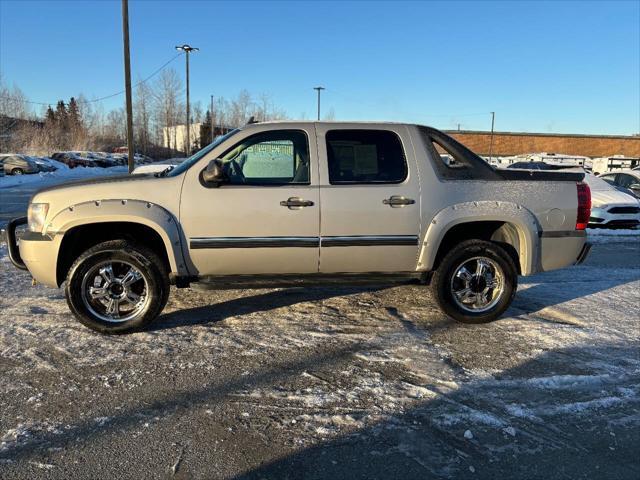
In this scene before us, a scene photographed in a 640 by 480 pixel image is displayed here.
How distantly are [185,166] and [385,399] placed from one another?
2.70m

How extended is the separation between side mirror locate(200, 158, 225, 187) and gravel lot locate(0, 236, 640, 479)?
1379 millimetres

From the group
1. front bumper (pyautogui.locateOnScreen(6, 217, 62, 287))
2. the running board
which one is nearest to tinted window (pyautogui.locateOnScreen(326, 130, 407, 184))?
the running board

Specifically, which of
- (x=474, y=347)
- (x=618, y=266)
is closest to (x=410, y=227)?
(x=474, y=347)

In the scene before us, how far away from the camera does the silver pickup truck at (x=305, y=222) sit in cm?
425

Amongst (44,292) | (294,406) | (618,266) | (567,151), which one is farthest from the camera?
(567,151)

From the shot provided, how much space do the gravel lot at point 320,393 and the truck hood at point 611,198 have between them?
23.8ft

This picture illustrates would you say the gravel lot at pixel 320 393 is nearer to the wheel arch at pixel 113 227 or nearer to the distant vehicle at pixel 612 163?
the wheel arch at pixel 113 227

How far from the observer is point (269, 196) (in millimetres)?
4332

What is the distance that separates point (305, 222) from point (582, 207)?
2.76 m

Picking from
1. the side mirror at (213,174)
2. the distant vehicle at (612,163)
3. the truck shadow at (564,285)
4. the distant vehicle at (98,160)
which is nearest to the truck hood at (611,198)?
the truck shadow at (564,285)

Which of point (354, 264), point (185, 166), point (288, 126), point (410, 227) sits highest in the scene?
point (288, 126)

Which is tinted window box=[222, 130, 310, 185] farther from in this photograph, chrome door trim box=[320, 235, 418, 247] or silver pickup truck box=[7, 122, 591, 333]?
chrome door trim box=[320, 235, 418, 247]

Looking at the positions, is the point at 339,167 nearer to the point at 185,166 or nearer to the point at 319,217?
the point at 319,217

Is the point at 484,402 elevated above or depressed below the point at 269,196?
below
